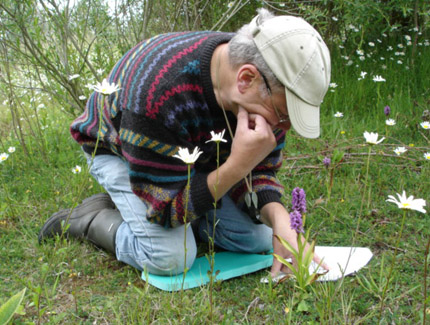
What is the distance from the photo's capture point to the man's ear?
1.69 metres

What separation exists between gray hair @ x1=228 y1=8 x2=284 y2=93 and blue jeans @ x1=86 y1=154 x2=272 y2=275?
67 centimetres

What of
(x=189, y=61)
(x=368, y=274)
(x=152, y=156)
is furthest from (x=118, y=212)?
(x=368, y=274)

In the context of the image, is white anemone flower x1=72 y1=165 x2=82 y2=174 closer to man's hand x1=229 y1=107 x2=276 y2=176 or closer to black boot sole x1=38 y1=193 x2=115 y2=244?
black boot sole x1=38 y1=193 x2=115 y2=244

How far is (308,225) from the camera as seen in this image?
244cm

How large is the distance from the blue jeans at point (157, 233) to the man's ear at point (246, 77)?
60cm

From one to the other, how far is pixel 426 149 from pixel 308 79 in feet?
5.66

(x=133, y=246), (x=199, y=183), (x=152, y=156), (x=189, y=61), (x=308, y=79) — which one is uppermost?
(x=189, y=61)

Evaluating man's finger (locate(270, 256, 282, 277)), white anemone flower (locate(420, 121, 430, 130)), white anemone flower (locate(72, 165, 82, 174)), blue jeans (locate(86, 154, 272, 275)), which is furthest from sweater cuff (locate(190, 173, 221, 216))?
white anemone flower (locate(420, 121, 430, 130))

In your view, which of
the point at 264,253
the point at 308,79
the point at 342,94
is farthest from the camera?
the point at 342,94

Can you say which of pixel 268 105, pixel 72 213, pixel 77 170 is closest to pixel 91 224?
pixel 72 213

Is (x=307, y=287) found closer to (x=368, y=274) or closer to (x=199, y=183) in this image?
(x=368, y=274)

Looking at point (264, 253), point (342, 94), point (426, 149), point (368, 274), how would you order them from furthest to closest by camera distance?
point (342, 94) → point (426, 149) → point (264, 253) → point (368, 274)

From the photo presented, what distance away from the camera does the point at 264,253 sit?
7.64ft

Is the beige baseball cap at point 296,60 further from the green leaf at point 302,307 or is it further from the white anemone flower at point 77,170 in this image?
the white anemone flower at point 77,170
